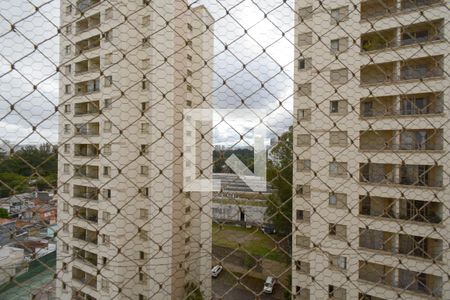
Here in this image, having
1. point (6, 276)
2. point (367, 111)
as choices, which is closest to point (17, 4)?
point (6, 276)

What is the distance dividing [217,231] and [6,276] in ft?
2.21

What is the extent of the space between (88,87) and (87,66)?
0.12m

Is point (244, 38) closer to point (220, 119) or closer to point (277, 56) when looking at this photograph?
point (277, 56)

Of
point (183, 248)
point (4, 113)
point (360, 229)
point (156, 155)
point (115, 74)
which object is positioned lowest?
point (360, 229)

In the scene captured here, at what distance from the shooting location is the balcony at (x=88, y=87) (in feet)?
3.32

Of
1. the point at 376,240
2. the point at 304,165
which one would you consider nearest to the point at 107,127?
the point at 304,165

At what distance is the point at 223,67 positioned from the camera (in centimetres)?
89

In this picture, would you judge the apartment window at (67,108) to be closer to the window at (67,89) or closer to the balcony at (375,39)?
the window at (67,89)

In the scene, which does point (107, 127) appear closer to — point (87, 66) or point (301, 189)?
point (87, 66)

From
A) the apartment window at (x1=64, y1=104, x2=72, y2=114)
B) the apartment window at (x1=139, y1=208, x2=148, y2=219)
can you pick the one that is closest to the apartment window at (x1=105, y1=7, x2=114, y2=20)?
the apartment window at (x1=64, y1=104, x2=72, y2=114)

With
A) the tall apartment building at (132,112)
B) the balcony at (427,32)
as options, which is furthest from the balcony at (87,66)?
the balcony at (427,32)

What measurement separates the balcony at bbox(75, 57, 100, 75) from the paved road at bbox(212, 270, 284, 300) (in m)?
0.89

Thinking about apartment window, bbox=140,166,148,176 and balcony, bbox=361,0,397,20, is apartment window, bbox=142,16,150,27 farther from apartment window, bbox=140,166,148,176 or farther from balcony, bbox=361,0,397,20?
balcony, bbox=361,0,397,20

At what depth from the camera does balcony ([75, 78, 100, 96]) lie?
1012 millimetres
